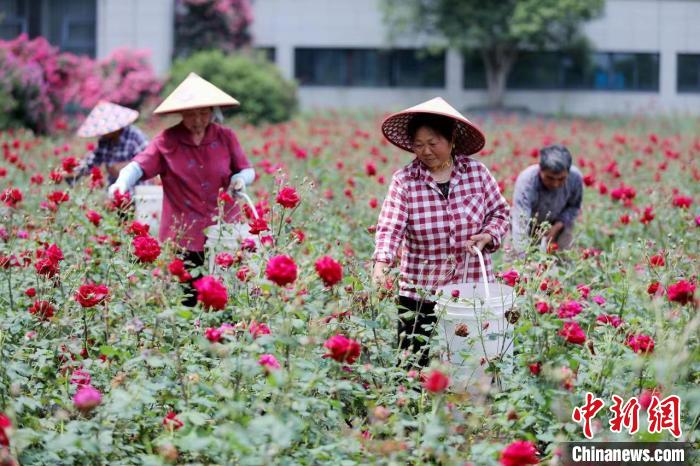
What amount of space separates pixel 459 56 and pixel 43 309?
29272 millimetres

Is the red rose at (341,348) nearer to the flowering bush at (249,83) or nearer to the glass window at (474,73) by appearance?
the flowering bush at (249,83)

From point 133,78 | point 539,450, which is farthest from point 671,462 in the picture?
point 133,78

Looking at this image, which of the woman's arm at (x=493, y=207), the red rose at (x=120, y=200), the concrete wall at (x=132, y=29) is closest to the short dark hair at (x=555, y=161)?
the woman's arm at (x=493, y=207)

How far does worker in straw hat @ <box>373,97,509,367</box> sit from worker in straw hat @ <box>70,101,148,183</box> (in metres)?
2.91

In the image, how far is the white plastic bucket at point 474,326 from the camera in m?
3.48

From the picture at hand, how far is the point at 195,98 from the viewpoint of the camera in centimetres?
518

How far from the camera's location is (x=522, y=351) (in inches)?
140

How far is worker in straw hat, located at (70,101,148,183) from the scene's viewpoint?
21.5ft

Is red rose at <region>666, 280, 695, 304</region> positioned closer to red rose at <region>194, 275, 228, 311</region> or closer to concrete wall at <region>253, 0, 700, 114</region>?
red rose at <region>194, 275, 228, 311</region>

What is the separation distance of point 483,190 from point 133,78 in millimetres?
17172

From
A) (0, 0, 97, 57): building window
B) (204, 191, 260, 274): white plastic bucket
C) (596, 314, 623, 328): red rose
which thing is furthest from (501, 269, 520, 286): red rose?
(0, 0, 97, 57): building window

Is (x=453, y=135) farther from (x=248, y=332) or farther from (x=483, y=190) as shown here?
(x=248, y=332)

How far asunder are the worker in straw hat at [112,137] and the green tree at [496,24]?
22.8 m

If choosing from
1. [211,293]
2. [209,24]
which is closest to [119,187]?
[211,293]
